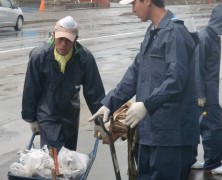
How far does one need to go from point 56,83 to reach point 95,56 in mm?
9979

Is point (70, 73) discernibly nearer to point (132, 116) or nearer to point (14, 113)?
point (132, 116)

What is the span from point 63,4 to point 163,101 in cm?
3396

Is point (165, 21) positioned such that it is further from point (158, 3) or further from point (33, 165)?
point (33, 165)

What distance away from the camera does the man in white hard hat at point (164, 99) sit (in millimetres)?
3658

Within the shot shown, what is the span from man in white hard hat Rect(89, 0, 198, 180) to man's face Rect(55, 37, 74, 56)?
32.6 inches

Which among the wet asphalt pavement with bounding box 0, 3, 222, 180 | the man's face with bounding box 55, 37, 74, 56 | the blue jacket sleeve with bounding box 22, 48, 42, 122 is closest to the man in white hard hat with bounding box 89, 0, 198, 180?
the man's face with bounding box 55, 37, 74, 56

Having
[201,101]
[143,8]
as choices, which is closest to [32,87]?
[143,8]

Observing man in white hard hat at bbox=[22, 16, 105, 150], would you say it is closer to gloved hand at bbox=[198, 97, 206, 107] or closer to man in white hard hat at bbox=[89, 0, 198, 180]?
Result: man in white hard hat at bbox=[89, 0, 198, 180]

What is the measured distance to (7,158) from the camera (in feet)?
21.7

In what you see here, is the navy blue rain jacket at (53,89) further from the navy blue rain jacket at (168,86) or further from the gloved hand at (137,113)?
the gloved hand at (137,113)

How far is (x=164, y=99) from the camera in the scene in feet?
11.9

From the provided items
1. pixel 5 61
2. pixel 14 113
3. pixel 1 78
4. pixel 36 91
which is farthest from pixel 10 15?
pixel 36 91

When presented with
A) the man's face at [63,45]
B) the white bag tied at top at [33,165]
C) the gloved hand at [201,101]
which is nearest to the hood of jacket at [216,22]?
the gloved hand at [201,101]

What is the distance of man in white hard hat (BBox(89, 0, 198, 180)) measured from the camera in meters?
3.66
